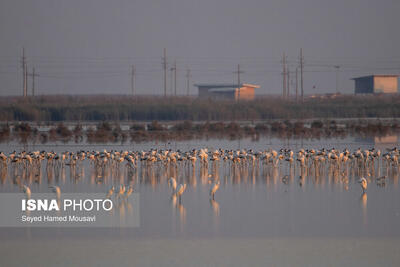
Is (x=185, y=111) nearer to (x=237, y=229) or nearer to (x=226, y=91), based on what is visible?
(x=226, y=91)

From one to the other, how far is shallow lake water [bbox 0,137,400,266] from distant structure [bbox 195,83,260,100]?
5378 centimetres

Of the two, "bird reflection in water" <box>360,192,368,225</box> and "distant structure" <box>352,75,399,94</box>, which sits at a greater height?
"distant structure" <box>352,75,399,94</box>

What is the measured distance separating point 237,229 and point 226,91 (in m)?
60.1

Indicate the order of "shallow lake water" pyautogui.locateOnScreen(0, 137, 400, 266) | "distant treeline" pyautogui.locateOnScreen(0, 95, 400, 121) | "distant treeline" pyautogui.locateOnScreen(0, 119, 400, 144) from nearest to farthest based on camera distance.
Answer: "shallow lake water" pyautogui.locateOnScreen(0, 137, 400, 266) < "distant treeline" pyautogui.locateOnScreen(0, 119, 400, 144) < "distant treeline" pyautogui.locateOnScreen(0, 95, 400, 121)

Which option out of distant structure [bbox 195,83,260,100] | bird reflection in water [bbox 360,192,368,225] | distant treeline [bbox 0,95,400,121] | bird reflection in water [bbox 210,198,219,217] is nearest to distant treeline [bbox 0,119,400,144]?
distant treeline [bbox 0,95,400,121]

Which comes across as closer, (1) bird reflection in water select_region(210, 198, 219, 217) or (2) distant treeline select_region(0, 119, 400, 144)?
(1) bird reflection in water select_region(210, 198, 219, 217)

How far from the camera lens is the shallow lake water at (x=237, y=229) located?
34.6ft

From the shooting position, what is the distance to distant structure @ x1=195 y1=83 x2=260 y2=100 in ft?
235

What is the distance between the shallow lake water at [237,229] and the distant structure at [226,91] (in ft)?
176

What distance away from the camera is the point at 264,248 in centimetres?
1094

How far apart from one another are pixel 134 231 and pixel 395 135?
27.2 meters

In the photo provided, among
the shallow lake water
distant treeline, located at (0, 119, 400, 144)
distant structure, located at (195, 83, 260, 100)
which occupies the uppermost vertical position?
distant structure, located at (195, 83, 260, 100)

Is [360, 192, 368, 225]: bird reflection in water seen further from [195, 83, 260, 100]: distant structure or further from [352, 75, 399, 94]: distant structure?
[352, 75, 399, 94]: distant structure

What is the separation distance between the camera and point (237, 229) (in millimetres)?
12062
